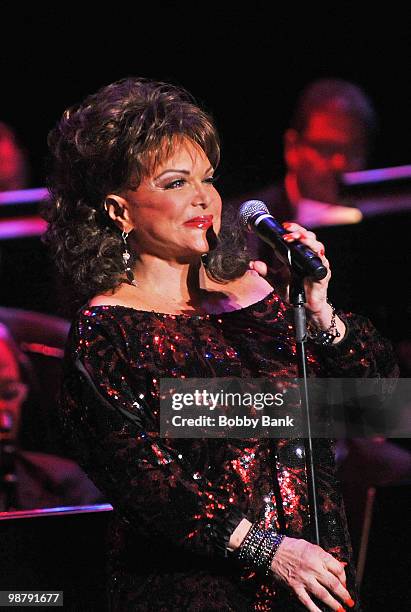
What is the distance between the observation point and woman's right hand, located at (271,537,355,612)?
146 cm

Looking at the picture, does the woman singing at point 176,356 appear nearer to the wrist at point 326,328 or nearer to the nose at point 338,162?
the wrist at point 326,328

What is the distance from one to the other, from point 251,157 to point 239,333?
1.60 meters

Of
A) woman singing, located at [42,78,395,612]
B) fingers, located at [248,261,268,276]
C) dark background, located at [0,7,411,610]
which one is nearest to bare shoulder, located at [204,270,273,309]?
woman singing, located at [42,78,395,612]

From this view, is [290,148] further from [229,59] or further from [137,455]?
[137,455]

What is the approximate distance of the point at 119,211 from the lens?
5.93ft

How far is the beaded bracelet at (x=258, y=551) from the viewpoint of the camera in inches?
58.7

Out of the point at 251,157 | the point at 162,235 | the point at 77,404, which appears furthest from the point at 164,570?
the point at 251,157

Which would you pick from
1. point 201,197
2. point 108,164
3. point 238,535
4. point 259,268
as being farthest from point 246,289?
point 238,535

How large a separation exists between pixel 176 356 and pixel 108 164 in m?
0.42

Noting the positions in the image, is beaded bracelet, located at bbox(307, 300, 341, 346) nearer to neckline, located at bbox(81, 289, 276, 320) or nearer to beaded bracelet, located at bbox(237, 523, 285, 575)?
neckline, located at bbox(81, 289, 276, 320)

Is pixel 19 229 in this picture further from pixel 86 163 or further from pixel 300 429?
pixel 300 429

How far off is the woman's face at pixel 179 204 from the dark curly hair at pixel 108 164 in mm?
24

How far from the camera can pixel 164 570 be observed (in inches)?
63.2

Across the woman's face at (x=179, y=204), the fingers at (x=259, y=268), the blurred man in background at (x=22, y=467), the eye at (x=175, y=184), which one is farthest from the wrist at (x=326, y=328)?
the blurred man in background at (x=22, y=467)
